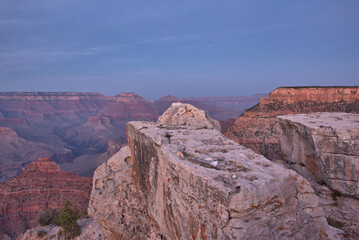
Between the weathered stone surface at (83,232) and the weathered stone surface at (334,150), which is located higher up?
the weathered stone surface at (334,150)

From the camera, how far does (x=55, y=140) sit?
9806 centimetres

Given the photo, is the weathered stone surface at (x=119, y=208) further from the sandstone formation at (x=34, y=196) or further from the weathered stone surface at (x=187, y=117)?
the sandstone formation at (x=34, y=196)

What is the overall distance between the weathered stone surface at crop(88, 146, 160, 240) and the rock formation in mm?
1029

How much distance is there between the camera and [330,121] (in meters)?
9.24

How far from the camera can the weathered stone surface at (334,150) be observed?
25.9 feet

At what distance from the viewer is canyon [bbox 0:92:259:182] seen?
77.3 meters

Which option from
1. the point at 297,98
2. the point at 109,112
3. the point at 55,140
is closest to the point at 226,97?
the point at 109,112

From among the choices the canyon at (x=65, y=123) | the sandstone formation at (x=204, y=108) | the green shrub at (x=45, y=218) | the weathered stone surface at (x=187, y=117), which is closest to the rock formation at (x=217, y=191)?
the weathered stone surface at (x=187, y=117)

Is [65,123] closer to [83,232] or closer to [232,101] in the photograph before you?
[232,101]

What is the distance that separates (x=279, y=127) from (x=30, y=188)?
103 ft

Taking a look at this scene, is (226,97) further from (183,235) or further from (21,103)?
(183,235)

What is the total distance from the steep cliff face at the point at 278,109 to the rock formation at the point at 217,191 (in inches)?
964

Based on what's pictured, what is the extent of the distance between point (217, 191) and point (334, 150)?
5.92 metres

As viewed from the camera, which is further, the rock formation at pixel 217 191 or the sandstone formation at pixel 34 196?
the sandstone formation at pixel 34 196
